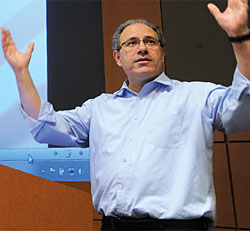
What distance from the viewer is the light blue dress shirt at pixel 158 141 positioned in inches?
38.1

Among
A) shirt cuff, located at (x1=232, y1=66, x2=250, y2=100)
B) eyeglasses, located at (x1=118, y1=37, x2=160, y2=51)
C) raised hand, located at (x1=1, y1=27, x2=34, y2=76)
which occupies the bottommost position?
shirt cuff, located at (x1=232, y1=66, x2=250, y2=100)

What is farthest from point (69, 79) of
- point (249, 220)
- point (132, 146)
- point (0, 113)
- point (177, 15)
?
point (249, 220)

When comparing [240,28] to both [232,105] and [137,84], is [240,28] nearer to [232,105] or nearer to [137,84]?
[232,105]

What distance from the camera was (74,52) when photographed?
2309 millimetres

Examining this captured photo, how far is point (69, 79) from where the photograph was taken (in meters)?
2.26

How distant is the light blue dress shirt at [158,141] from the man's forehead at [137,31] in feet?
0.66

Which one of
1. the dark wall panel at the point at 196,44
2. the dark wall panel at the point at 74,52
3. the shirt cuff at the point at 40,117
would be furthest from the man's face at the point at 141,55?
the dark wall panel at the point at 74,52

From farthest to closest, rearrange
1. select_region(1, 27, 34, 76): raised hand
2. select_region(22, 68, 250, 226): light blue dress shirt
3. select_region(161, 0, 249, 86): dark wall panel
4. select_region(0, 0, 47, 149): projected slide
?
1. select_region(0, 0, 47, 149): projected slide
2. select_region(161, 0, 249, 86): dark wall panel
3. select_region(1, 27, 34, 76): raised hand
4. select_region(22, 68, 250, 226): light blue dress shirt

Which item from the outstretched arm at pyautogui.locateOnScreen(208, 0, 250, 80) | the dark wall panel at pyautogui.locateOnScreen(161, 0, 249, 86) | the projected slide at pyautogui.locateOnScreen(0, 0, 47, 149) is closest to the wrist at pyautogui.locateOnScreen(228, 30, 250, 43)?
the outstretched arm at pyautogui.locateOnScreen(208, 0, 250, 80)

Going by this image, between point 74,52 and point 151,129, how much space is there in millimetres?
1397

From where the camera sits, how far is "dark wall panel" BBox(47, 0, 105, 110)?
2.23 metres

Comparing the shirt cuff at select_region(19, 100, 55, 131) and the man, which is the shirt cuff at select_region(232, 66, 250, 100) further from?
the shirt cuff at select_region(19, 100, 55, 131)

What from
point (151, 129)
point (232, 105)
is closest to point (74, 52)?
point (151, 129)

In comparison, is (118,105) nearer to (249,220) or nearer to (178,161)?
(178,161)
